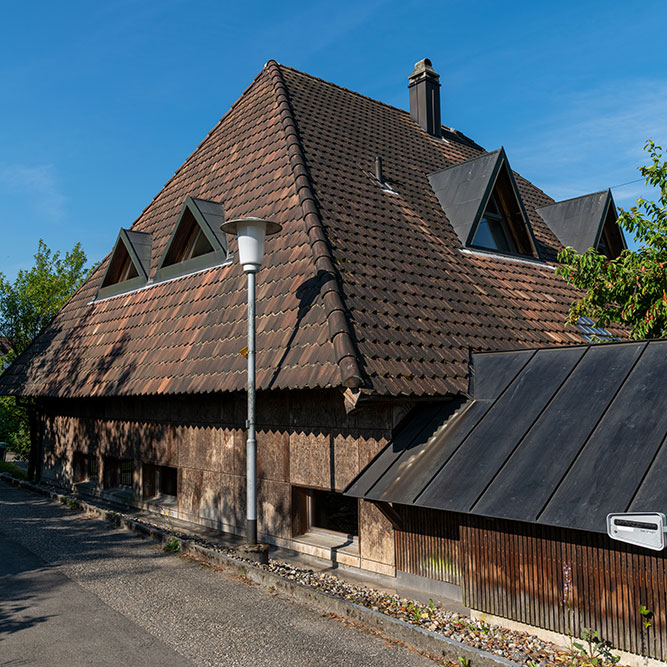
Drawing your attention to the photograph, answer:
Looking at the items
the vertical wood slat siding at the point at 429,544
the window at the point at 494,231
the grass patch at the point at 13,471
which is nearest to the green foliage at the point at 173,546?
the vertical wood slat siding at the point at 429,544

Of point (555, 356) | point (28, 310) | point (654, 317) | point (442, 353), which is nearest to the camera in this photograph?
point (555, 356)

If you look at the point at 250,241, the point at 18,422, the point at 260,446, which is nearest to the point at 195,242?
the point at 260,446

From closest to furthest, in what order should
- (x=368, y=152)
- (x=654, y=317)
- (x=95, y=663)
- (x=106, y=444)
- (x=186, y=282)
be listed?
A: (x=95, y=663) < (x=654, y=317) < (x=186, y=282) < (x=368, y=152) < (x=106, y=444)

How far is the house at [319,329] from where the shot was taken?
26.8 feet

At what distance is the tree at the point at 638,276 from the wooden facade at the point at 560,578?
15.1 feet

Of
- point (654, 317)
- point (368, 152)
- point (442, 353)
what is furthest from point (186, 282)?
point (654, 317)

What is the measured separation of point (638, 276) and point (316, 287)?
16.5ft

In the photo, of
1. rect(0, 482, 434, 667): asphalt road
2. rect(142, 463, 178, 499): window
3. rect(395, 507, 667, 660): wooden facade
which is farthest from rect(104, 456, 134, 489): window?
rect(395, 507, 667, 660): wooden facade

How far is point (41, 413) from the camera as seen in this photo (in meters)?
18.6

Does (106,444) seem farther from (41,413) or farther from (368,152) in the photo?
(368,152)

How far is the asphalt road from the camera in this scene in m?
5.85

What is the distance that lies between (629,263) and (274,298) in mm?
5544

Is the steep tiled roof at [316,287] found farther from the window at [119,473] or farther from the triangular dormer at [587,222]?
the window at [119,473]

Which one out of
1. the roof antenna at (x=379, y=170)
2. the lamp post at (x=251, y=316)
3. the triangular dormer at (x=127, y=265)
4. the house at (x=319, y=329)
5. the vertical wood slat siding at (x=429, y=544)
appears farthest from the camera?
the triangular dormer at (x=127, y=265)
